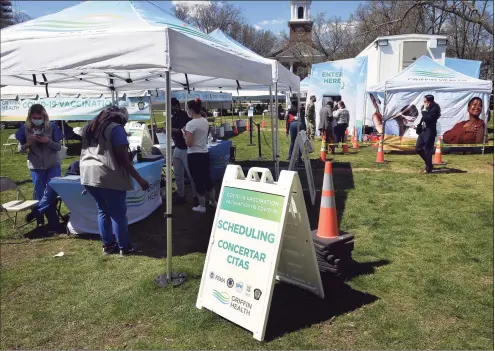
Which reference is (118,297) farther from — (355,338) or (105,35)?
(105,35)

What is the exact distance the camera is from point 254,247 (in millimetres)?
3277

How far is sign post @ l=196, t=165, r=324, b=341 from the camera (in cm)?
315

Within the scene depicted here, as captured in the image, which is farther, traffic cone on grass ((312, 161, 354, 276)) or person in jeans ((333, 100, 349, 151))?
person in jeans ((333, 100, 349, 151))

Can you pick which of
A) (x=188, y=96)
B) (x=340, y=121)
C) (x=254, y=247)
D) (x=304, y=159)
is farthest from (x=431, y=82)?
(x=254, y=247)

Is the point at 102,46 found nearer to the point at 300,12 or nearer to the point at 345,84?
the point at 345,84

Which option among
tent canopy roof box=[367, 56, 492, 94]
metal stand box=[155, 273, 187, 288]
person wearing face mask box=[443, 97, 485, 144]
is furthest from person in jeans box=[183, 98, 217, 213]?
person wearing face mask box=[443, 97, 485, 144]

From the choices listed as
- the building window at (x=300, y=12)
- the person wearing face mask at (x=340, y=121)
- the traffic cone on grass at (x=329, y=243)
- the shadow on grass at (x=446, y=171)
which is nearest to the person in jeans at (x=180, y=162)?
the traffic cone on grass at (x=329, y=243)

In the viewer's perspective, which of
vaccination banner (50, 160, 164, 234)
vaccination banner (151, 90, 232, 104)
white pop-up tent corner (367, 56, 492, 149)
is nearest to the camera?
vaccination banner (50, 160, 164, 234)

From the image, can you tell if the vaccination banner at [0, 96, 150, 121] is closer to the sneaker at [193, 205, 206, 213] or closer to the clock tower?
the sneaker at [193, 205, 206, 213]

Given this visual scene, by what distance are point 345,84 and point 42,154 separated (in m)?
15.2

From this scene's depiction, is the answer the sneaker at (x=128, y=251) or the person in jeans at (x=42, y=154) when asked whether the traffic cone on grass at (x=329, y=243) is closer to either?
the sneaker at (x=128, y=251)

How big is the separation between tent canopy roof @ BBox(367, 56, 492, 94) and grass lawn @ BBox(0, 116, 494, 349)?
7.66 m

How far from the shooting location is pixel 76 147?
16.1 meters

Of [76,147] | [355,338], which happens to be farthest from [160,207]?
[76,147]
